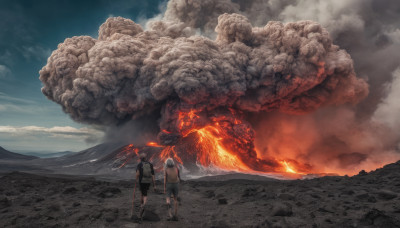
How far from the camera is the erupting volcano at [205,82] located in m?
30.2

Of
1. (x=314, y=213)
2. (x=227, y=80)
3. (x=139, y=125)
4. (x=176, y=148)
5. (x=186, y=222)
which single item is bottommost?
(x=186, y=222)

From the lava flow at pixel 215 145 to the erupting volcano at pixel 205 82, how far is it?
141 millimetres

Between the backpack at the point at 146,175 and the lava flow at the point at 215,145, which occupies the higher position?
the lava flow at the point at 215,145

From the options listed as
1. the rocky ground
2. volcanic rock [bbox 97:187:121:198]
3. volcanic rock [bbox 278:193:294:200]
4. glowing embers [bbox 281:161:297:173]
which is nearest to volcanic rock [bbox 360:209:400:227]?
the rocky ground

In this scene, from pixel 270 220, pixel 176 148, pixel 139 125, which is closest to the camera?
pixel 270 220

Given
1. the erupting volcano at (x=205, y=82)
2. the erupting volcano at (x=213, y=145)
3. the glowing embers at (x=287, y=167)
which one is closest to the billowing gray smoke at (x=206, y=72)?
the erupting volcano at (x=205, y=82)

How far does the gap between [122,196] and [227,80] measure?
22.1 metres

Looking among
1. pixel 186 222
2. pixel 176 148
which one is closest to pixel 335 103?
pixel 176 148

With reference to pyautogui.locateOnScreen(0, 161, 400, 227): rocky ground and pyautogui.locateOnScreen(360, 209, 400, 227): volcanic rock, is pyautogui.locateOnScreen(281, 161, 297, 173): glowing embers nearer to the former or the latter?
pyautogui.locateOnScreen(0, 161, 400, 227): rocky ground

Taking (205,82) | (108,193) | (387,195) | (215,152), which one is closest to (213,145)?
(215,152)

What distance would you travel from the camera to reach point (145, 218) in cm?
766

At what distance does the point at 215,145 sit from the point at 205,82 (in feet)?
36.9

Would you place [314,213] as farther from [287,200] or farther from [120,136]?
[120,136]

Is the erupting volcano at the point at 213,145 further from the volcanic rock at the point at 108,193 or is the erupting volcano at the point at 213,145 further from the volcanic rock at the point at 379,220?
the volcanic rock at the point at 379,220
